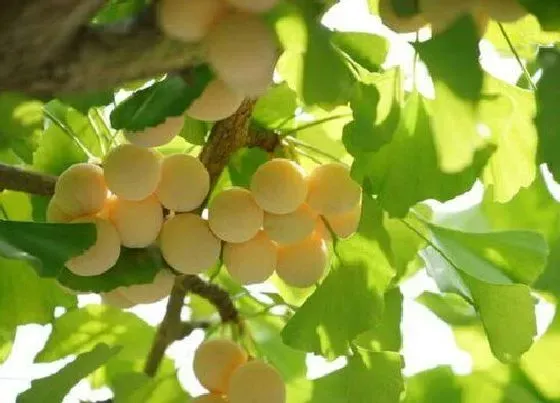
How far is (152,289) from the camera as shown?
0.70 meters

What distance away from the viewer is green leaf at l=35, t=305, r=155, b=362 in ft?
2.91

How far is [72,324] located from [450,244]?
35 cm

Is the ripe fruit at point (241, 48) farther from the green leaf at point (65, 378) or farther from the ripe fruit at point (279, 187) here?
the green leaf at point (65, 378)

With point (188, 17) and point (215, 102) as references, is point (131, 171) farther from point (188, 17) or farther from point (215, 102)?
point (188, 17)

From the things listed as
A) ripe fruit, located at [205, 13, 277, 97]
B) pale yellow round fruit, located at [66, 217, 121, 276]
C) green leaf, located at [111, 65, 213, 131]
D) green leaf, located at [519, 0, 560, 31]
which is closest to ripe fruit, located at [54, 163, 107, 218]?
pale yellow round fruit, located at [66, 217, 121, 276]

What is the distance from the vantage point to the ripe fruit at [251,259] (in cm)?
67

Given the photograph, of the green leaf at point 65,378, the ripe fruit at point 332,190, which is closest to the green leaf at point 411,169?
the ripe fruit at point 332,190

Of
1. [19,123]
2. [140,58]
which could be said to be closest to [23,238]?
[19,123]

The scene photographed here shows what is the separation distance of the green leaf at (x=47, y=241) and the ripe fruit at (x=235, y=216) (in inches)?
3.6

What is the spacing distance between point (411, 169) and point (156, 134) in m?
0.15

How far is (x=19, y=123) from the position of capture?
50 cm

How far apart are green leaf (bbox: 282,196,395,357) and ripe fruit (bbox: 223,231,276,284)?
0.18ft

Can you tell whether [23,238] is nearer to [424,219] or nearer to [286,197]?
[286,197]

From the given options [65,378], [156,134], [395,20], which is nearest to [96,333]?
[65,378]
